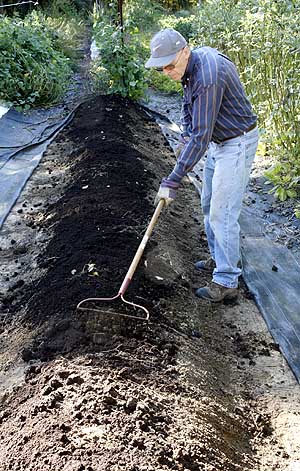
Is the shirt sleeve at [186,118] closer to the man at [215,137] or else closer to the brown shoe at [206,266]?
the man at [215,137]

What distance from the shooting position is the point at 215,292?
13.1 ft

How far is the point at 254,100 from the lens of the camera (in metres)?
6.95

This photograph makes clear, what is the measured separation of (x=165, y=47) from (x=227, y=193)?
1.01 m

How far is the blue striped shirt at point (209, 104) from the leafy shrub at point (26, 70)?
6.14 m

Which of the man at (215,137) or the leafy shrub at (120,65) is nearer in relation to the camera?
the man at (215,137)

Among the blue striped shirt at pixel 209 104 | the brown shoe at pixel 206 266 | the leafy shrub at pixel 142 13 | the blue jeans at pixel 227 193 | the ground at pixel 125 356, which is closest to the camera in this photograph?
the ground at pixel 125 356

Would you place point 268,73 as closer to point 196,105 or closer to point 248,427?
point 196,105

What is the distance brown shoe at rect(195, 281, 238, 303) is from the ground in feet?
0.20

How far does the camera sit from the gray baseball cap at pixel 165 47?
9.86ft

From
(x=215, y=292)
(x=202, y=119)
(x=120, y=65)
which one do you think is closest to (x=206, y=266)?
(x=215, y=292)

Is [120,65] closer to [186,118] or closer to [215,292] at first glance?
[186,118]

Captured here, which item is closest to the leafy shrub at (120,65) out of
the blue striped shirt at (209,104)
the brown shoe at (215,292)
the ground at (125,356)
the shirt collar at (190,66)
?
the ground at (125,356)

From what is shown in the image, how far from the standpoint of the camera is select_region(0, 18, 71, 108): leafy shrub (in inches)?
359

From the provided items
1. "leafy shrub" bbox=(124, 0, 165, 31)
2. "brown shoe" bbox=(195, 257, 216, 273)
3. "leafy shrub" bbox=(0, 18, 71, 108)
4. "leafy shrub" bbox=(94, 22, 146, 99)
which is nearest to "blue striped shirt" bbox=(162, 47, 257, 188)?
"brown shoe" bbox=(195, 257, 216, 273)
